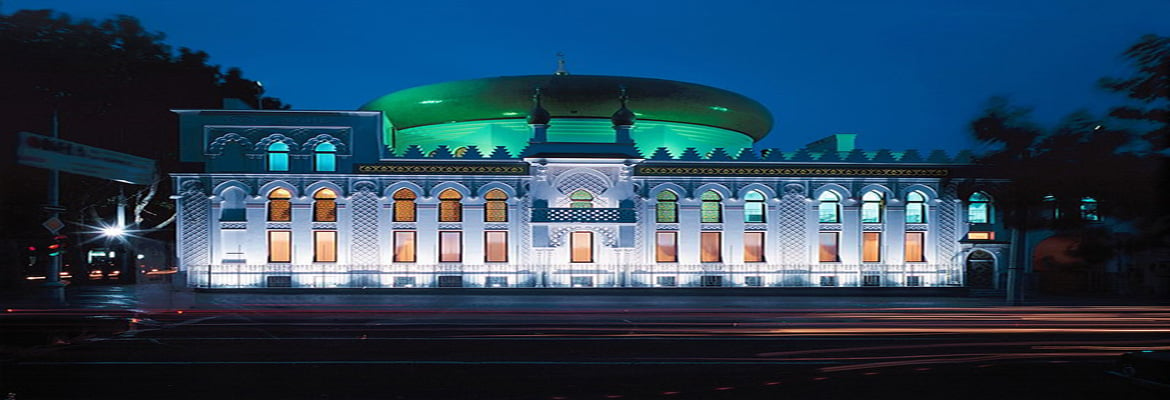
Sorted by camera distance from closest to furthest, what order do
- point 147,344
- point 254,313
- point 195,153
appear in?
point 147,344 < point 254,313 < point 195,153

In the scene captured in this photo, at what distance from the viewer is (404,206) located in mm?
28391

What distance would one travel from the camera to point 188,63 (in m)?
40.7

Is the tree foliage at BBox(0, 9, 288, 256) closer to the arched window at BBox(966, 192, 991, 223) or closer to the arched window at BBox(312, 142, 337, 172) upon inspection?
the arched window at BBox(312, 142, 337, 172)

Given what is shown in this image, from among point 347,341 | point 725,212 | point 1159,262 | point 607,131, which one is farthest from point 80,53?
point 1159,262

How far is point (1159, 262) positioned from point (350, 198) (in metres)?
28.8

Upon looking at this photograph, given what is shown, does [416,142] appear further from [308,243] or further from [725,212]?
[725,212]

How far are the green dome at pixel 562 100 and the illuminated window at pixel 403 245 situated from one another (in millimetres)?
5943

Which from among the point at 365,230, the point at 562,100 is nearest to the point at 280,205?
the point at 365,230

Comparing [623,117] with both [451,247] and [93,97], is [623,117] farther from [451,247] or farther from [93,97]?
[93,97]

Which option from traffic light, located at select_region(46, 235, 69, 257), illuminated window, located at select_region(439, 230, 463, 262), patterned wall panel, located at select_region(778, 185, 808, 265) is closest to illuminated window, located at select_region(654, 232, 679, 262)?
patterned wall panel, located at select_region(778, 185, 808, 265)

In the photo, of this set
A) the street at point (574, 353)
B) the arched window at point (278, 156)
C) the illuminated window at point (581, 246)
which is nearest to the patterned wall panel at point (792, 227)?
the illuminated window at point (581, 246)

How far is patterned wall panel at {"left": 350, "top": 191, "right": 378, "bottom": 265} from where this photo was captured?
28.1m

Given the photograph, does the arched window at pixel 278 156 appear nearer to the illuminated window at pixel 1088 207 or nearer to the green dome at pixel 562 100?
the green dome at pixel 562 100

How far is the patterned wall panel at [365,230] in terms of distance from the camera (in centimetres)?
2814
